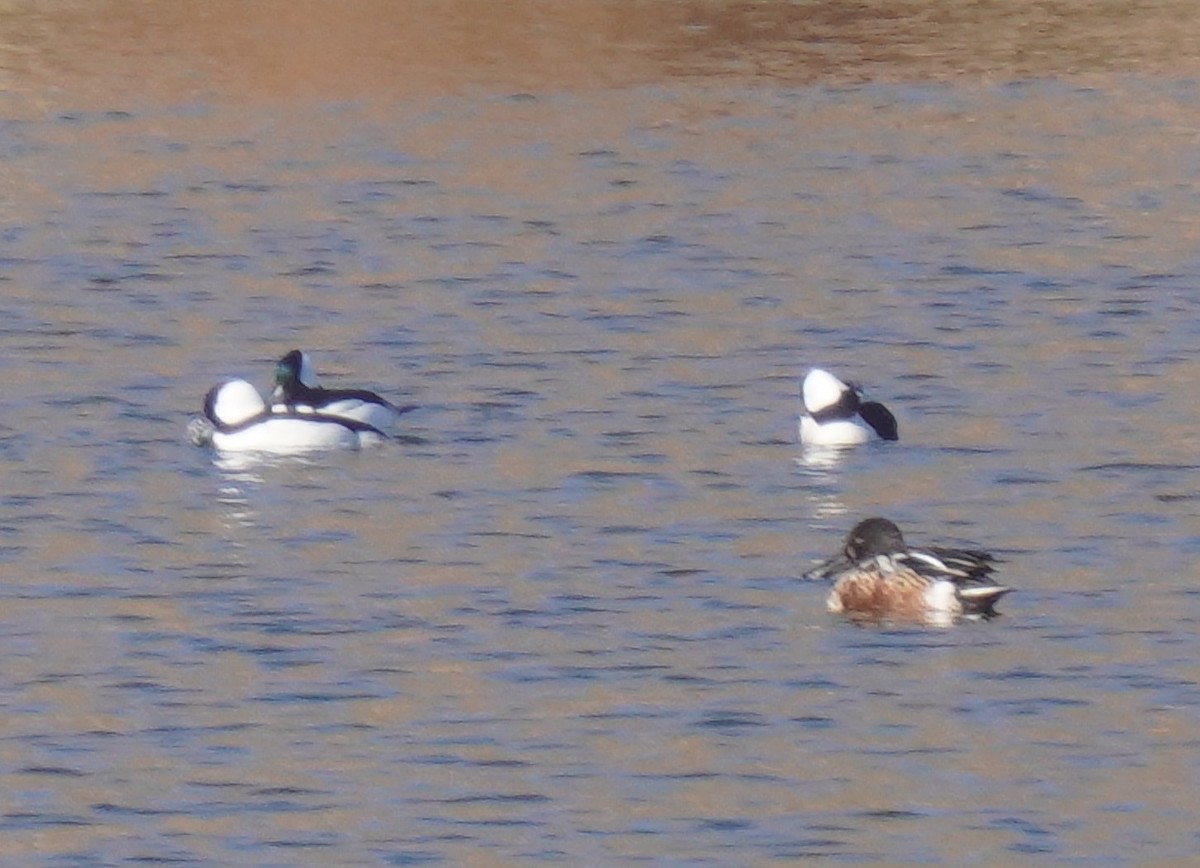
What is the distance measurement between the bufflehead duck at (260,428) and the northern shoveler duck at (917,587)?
205 inches

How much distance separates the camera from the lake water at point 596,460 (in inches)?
461

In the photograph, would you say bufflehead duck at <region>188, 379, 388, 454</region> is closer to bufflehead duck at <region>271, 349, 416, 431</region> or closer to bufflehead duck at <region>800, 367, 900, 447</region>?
bufflehead duck at <region>271, 349, 416, 431</region>

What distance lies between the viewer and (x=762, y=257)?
25188mm

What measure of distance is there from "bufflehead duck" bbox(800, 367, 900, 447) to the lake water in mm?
198

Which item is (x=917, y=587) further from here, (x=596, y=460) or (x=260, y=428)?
(x=260, y=428)

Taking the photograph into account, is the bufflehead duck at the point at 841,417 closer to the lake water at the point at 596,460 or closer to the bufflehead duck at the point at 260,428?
the lake water at the point at 596,460

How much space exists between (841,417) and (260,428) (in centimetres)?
373

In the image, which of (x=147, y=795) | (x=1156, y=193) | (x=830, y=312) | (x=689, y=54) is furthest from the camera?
(x=689, y=54)

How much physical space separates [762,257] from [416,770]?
13.7 metres

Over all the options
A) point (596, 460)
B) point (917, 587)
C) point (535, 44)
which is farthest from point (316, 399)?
point (535, 44)

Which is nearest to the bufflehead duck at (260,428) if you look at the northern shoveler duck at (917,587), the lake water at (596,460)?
the lake water at (596,460)

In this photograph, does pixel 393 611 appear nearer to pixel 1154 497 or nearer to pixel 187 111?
pixel 1154 497

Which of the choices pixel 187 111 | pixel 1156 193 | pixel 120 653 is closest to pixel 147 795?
pixel 120 653

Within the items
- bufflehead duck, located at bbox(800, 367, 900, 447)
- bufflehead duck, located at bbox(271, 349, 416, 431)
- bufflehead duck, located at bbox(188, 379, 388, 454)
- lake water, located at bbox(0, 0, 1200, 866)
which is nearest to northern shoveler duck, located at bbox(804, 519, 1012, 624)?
lake water, located at bbox(0, 0, 1200, 866)
